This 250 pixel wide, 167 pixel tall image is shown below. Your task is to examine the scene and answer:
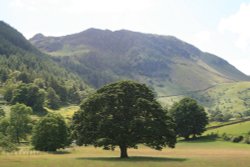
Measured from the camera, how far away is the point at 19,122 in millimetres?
137000

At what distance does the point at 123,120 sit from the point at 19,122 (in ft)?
231

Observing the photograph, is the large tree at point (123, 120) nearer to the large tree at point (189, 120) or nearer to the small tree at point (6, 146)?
the small tree at point (6, 146)

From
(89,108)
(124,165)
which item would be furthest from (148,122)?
(124,165)

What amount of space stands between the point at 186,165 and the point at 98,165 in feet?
45.2

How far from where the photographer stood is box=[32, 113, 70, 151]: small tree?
4065 inches

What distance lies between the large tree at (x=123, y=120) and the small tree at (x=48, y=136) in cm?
2480

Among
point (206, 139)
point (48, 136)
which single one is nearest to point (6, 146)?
point (48, 136)

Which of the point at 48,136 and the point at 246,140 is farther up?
the point at 48,136

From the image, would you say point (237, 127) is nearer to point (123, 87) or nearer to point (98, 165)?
point (123, 87)

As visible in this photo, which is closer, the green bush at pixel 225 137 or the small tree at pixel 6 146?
the small tree at pixel 6 146

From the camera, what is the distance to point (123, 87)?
79.5 meters

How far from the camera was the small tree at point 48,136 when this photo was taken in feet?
339

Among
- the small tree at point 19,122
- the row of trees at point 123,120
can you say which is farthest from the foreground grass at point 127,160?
the small tree at point 19,122

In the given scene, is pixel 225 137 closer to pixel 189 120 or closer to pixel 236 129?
pixel 236 129
